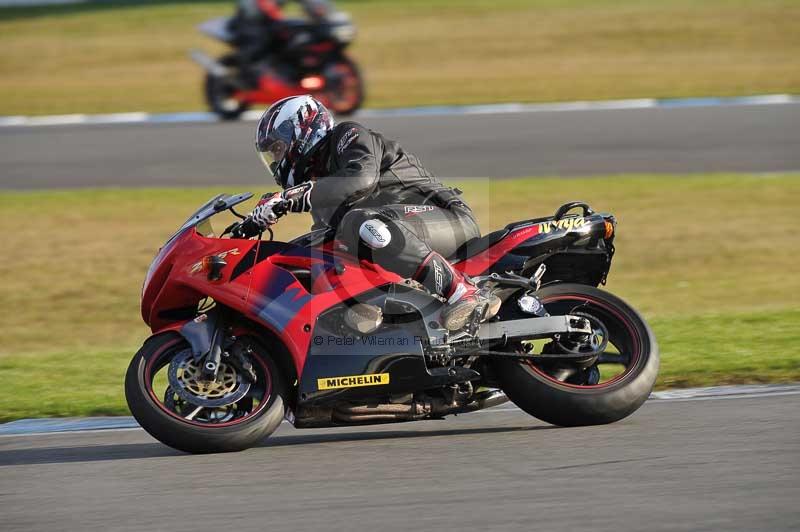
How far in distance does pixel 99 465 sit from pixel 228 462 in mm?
578

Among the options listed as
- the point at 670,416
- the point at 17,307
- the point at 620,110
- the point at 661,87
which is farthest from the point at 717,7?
the point at 670,416

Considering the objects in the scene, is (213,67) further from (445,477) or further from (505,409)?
(445,477)

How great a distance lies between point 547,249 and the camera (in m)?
5.85

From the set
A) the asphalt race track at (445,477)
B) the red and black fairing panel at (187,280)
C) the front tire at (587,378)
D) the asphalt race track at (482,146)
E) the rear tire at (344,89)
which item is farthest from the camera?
the rear tire at (344,89)

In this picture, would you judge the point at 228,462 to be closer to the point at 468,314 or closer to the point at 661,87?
the point at 468,314

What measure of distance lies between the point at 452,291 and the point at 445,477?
0.96m

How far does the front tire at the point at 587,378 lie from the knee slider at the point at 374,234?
0.77 metres

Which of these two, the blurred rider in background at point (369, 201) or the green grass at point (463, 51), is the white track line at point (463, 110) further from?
the blurred rider in background at point (369, 201)

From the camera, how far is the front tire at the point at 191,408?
5.38 meters

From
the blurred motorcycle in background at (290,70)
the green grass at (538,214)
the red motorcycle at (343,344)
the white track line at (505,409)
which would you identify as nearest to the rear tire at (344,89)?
the blurred motorcycle in background at (290,70)

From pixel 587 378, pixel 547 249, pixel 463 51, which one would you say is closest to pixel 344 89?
pixel 463 51

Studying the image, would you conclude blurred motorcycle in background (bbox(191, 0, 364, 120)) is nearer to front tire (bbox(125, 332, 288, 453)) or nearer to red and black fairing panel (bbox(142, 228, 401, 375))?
red and black fairing panel (bbox(142, 228, 401, 375))

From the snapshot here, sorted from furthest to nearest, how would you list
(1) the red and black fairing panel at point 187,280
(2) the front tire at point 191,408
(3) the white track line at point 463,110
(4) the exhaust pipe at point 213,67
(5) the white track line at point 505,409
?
1. (4) the exhaust pipe at point 213,67
2. (3) the white track line at point 463,110
3. (5) the white track line at point 505,409
4. (1) the red and black fairing panel at point 187,280
5. (2) the front tire at point 191,408

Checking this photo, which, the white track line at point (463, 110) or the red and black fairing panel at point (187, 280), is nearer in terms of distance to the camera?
the red and black fairing panel at point (187, 280)
